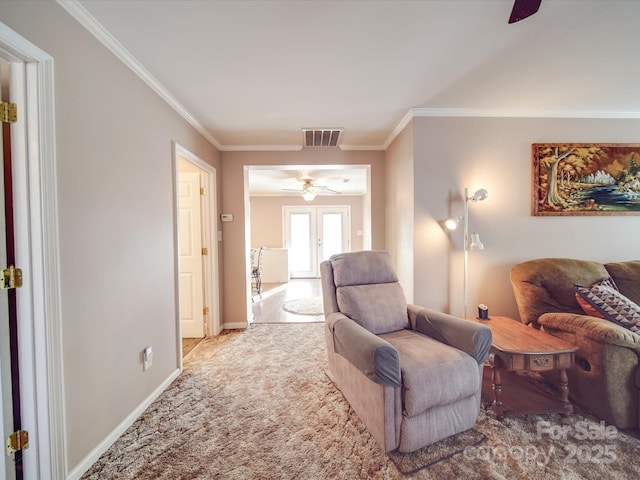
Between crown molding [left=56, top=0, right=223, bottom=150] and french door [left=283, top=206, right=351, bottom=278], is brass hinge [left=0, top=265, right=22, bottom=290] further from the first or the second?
french door [left=283, top=206, right=351, bottom=278]

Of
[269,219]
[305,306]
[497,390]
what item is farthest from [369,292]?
[269,219]

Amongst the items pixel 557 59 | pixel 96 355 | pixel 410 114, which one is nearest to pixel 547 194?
pixel 557 59

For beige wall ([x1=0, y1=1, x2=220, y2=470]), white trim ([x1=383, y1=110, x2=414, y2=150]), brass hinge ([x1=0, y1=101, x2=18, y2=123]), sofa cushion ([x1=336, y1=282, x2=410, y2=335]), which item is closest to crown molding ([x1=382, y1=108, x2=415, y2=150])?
white trim ([x1=383, y1=110, x2=414, y2=150])

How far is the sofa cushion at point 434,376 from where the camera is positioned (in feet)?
4.50

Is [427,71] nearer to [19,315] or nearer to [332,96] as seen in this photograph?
[332,96]

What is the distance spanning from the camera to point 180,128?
2.50 metres

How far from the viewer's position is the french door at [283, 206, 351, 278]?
748 centimetres

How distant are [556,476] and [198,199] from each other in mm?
3737

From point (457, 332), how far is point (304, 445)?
116cm

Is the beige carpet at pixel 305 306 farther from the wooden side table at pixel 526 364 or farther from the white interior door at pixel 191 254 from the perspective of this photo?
the wooden side table at pixel 526 364

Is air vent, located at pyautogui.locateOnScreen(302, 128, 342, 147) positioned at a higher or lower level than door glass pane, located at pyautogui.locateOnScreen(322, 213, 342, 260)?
higher

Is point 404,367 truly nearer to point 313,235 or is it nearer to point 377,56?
point 377,56

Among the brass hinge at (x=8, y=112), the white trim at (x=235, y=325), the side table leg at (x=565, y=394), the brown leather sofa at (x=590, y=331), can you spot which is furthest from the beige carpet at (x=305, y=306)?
the brass hinge at (x=8, y=112)

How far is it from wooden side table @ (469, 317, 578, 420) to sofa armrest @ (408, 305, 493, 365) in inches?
9.3
